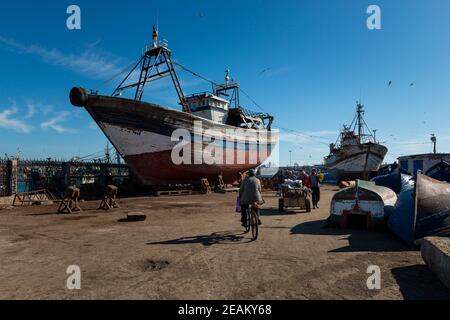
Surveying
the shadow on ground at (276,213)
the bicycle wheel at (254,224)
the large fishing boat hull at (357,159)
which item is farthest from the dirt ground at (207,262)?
the large fishing boat hull at (357,159)

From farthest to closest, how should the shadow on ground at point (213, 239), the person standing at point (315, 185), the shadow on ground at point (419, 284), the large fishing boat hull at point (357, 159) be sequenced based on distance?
the large fishing boat hull at point (357, 159) < the person standing at point (315, 185) < the shadow on ground at point (213, 239) < the shadow on ground at point (419, 284)

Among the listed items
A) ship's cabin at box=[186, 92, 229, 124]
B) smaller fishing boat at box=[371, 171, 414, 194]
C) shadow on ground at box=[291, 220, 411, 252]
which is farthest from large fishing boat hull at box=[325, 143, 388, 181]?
shadow on ground at box=[291, 220, 411, 252]

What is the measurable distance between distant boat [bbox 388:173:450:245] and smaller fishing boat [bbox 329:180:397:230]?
1015 mm


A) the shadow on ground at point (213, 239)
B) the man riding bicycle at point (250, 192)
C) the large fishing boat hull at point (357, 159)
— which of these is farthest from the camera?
the large fishing boat hull at point (357, 159)

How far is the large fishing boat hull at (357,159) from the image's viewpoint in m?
45.3

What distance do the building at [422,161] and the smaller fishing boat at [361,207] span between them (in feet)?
83.9

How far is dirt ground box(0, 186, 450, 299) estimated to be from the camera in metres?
4.82

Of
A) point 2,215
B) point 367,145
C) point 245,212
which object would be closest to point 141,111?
point 2,215

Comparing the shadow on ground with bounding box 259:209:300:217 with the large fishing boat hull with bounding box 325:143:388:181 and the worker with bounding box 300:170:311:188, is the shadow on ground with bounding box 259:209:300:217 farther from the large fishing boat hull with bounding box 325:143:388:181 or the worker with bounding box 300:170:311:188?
the large fishing boat hull with bounding box 325:143:388:181

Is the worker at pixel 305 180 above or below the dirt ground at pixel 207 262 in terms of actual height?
above

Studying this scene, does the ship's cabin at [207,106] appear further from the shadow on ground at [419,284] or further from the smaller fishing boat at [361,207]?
the shadow on ground at [419,284]
